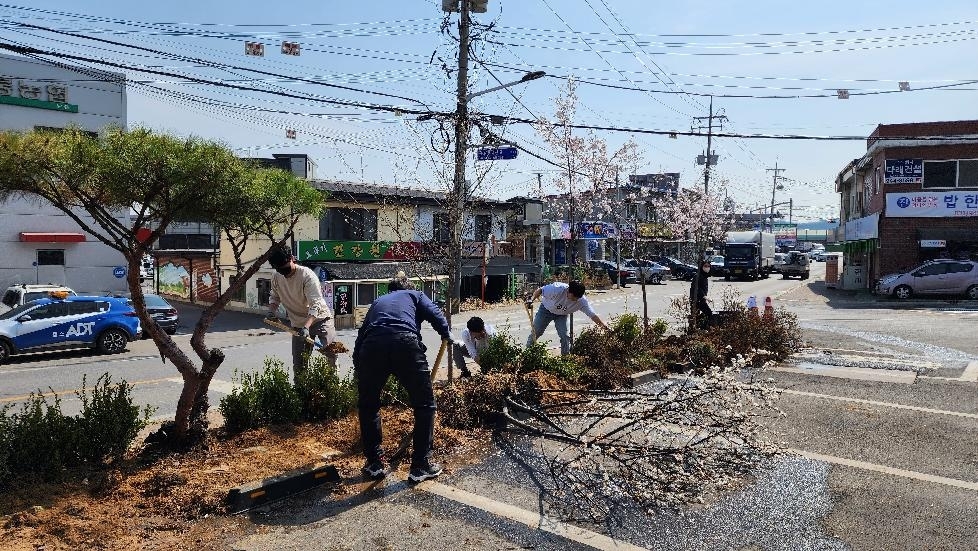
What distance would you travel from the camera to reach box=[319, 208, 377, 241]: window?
1023 inches

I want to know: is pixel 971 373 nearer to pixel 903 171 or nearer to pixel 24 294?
pixel 24 294

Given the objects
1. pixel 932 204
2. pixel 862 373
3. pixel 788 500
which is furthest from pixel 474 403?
pixel 932 204

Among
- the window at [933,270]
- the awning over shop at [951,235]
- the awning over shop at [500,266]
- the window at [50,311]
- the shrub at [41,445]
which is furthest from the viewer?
the awning over shop at [500,266]

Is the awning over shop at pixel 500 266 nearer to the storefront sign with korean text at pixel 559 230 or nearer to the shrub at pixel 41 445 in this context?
the storefront sign with korean text at pixel 559 230

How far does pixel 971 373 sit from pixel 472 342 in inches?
305

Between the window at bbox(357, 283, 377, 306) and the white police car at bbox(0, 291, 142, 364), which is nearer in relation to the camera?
the white police car at bbox(0, 291, 142, 364)

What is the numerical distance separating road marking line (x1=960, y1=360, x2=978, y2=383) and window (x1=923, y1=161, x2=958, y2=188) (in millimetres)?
21132

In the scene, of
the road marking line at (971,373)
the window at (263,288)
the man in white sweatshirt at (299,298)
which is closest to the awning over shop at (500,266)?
the window at (263,288)

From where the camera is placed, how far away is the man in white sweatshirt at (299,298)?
6.52m

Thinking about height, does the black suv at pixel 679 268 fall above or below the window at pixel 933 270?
below

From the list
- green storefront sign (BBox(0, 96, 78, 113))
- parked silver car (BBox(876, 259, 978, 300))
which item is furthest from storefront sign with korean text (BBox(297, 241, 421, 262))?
parked silver car (BBox(876, 259, 978, 300))

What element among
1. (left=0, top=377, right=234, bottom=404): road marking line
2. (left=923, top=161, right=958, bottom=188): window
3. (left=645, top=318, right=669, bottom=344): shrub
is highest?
(left=923, top=161, right=958, bottom=188): window

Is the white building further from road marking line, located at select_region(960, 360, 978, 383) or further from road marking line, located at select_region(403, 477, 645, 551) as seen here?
road marking line, located at select_region(960, 360, 978, 383)

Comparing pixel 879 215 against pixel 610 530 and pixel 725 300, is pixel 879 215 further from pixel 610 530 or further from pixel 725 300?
pixel 610 530
